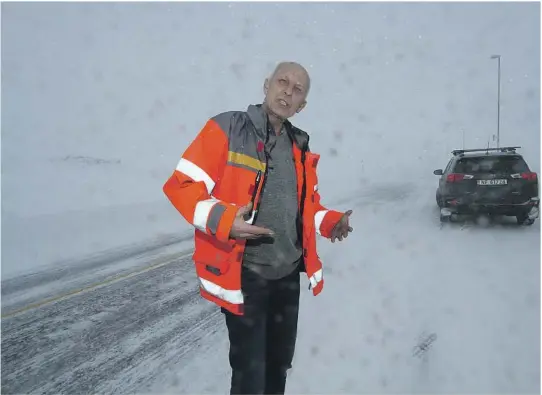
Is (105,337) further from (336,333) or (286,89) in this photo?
(286,89)

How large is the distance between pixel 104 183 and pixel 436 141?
1499 inches

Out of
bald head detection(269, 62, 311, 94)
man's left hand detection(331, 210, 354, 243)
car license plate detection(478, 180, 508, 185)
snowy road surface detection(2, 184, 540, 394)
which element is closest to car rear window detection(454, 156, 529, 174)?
car license plate detection(478, 180, 508, 185)

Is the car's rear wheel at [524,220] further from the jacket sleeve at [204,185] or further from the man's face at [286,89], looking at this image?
the jacket sleeve at [204,185]

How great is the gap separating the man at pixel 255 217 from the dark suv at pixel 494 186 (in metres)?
6.80

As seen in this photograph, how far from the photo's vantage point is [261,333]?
196 centimetres

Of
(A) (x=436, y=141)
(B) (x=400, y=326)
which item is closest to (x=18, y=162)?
(B) (x=400, y=326)

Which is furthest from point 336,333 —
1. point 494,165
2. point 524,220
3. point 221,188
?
point 524,220

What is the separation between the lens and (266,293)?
201 cm

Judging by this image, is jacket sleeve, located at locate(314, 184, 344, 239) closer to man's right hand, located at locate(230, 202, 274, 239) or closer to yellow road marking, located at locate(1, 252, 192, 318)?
man's right hand, located at locate(230, 202, 274, 239)

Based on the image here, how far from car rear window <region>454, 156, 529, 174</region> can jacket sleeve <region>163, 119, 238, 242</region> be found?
7.46 metres

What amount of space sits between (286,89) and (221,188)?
0.63m

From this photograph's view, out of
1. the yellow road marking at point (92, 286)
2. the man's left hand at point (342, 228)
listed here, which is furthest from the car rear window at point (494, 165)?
the man's left hand at point (342, 228)

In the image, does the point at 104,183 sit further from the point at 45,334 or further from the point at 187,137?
the point at 45,334

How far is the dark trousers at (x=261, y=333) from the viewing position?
1.92 metres
